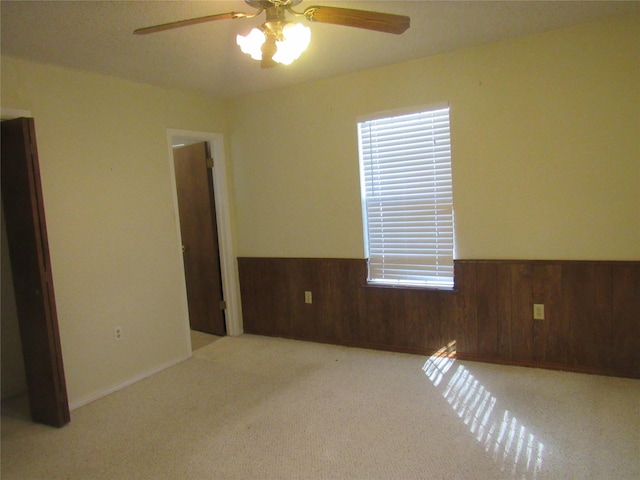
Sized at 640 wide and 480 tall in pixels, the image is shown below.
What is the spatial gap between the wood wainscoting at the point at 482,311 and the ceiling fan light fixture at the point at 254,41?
210 cm

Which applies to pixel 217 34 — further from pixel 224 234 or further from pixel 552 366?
pixel 552 366

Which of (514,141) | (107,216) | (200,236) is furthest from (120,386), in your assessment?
(514,141)

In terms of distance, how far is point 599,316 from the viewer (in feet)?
9.09

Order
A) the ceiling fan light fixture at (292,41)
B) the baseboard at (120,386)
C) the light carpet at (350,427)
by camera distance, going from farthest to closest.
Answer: the baseboard at (120,386), the light carpet at (350,427), the ceiling fan light fixture at (292,41)

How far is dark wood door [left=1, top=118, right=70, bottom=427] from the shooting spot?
7.93ft

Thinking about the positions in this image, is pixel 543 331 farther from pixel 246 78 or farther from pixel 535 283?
pixel 246 78

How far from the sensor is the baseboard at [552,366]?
2748mm

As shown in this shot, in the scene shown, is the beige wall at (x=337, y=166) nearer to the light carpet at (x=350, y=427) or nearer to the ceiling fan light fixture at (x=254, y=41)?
the light carpet at (x=350, y=427)

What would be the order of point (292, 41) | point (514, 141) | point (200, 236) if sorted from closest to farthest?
point (292, 41), point (514, 141), point (200, 236)

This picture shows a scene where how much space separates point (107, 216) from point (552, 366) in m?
3.48

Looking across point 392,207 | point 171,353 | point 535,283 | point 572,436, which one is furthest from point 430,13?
point 171,353

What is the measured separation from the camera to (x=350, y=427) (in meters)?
2.38

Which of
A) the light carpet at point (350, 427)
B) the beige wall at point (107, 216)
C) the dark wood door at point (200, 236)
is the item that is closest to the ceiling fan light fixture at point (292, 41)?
the beige wall at point (107, 216)

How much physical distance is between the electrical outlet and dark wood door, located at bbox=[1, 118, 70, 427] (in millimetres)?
Answer: 3245
